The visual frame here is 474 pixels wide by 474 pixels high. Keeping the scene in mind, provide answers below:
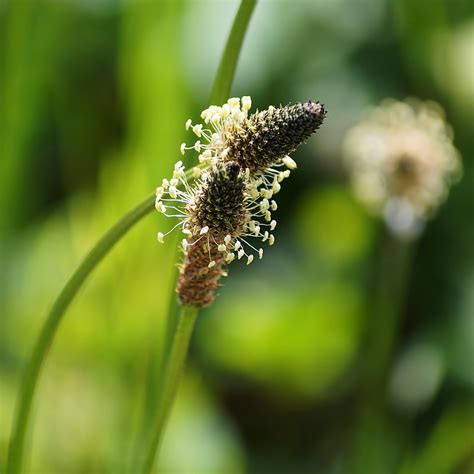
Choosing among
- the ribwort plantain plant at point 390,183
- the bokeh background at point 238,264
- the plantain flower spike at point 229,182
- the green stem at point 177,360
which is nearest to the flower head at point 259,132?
the plantain flower spike at point 229,182

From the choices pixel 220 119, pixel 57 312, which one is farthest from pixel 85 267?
pixel 220 119

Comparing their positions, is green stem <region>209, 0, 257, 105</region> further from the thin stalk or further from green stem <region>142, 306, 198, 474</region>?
green stem <region>142, 306, 198, 474</region>

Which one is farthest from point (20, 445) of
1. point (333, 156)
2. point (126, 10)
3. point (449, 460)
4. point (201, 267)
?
point (333, 156)

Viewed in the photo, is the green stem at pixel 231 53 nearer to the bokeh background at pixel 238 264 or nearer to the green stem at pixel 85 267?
the green stem at pixel 85 267

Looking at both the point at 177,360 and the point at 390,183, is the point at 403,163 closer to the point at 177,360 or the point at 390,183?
the point at 390,183

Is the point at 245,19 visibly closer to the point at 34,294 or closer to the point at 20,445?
the point at 20,445

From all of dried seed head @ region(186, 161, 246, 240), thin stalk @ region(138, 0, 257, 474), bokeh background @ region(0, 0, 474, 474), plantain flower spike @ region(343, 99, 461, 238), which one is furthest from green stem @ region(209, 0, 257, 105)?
plantain flower spike @ region(343, 99, 461, 238)
